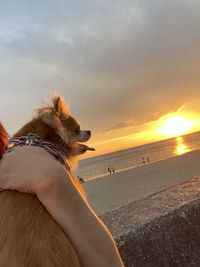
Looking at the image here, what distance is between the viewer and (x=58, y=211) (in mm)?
1904

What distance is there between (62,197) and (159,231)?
154 cm

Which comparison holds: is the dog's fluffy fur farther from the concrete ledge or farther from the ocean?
the ocean

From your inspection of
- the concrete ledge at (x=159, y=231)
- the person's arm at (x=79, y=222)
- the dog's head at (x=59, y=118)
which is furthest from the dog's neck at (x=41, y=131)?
the concrete ledge at (x=159, y=231)

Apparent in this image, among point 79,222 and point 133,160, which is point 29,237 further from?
point 133,160

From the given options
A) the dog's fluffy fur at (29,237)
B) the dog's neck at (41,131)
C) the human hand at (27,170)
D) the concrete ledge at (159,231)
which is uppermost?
the dog's neck at (41,131)

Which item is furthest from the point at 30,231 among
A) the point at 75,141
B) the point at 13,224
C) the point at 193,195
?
the point at 193,195

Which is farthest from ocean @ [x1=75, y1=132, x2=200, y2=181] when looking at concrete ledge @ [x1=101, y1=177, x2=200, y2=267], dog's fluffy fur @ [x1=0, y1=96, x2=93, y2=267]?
dog's fluffy fur @ [x1=0, y1=96, x2=93, y2=267]

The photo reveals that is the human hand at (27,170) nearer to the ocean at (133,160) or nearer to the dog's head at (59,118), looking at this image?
the dog's head at (59,118)

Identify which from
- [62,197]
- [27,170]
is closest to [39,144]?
[27,170]

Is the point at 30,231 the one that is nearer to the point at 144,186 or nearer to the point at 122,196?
the point at 122,196

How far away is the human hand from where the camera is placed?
1920 millimetres

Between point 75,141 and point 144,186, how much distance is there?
29976 mm

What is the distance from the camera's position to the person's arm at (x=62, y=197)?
1.91 metres

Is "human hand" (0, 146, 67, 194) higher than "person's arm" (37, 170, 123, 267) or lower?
higher
